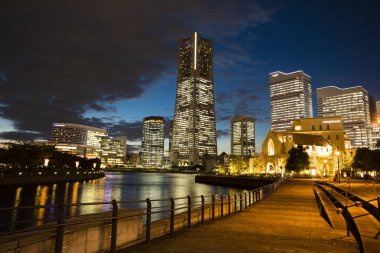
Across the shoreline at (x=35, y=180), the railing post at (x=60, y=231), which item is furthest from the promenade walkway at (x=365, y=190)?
the shoreline at (x=35, y=180)

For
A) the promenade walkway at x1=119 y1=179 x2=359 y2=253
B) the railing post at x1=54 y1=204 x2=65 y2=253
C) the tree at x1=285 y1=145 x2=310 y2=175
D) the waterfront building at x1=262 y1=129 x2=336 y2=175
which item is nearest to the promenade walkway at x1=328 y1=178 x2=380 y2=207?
the promenade walkway at x1=119 y1=179 x2=359 y2=253

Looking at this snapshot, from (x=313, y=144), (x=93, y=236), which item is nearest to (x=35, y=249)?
(x=93, y=236)

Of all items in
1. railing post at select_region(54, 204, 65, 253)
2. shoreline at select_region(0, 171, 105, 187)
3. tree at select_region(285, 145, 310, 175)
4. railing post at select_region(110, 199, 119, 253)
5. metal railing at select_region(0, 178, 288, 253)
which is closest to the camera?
metal railing at select_region(0, 178, 288, 253)

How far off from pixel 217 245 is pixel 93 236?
13.2ft

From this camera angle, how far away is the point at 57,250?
7.32 meters

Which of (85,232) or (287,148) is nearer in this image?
(85,232)

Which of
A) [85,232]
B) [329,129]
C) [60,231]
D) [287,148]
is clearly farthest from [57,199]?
[329,129]

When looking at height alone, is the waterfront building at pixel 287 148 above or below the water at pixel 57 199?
above

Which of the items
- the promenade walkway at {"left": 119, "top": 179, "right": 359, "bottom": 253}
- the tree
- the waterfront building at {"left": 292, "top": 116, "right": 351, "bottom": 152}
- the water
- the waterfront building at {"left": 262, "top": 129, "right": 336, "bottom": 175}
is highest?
the waterfront building at {"left": 292, "top": 116, "right": 351, "bottom": 152}

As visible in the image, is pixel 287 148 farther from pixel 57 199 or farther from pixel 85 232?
pixel 85 232

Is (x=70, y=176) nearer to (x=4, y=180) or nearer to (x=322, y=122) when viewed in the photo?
(x=4, y=180)

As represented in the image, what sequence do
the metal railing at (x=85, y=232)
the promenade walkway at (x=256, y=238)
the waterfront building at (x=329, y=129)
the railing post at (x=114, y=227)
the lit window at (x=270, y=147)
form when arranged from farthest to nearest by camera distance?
the waterfront building at (x=329, y=129)
the lit window at (x=270, y=147)
the promenade walkway at (x=256, y=238)
the railing post at (x=114, y=227)
the metal railing at (x=85, y=232)

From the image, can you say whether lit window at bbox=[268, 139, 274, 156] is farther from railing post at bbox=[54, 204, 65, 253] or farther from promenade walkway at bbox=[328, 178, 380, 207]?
railing post at bbox=[54, 204, 65, 253]

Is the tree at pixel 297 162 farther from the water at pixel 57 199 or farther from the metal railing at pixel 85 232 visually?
the metal railing at pixel 85 232
